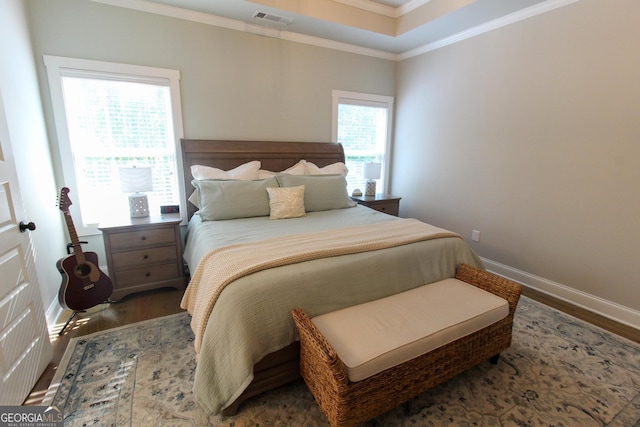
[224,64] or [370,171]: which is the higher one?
[224,64]

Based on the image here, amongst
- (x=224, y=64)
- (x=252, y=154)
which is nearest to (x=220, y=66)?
(x=224, y=64)

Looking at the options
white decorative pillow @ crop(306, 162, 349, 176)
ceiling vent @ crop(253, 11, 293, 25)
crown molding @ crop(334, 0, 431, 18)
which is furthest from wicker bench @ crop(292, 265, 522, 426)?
crown molding @ crop(334, 0, 431, 18)

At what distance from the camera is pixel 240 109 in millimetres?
3316

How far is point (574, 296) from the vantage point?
2.68 m

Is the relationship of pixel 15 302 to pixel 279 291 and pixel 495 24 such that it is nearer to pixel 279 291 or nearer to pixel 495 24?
pixel 279 291

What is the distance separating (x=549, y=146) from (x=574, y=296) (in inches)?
54.6

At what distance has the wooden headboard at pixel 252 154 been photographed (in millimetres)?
3105

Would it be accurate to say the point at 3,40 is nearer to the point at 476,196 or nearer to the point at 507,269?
the point at 476,196

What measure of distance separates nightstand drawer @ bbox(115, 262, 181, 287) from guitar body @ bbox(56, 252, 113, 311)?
215 millimetres

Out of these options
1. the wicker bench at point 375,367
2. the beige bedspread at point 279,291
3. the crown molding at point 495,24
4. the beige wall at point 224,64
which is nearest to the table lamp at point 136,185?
the beige wall at point 224,64

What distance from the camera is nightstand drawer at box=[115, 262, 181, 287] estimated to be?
264cm

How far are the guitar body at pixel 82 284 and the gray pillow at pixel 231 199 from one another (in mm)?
899

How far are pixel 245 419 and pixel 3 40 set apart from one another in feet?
9.31

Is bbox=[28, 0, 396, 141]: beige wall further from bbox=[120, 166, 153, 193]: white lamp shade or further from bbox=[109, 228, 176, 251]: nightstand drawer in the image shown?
bbox=[109, 228, 176, 251]: nightstand drawer
